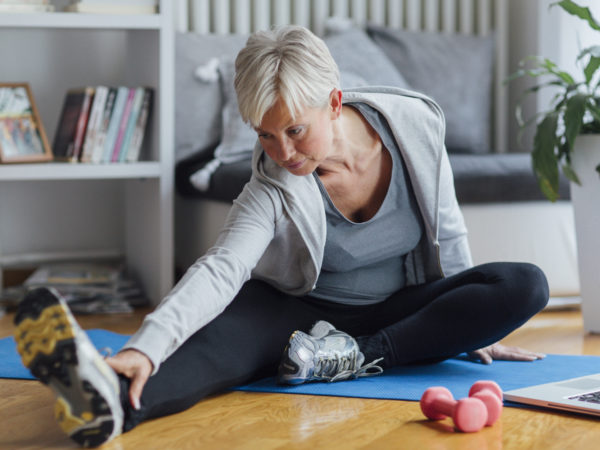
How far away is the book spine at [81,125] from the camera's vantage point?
2359 mm

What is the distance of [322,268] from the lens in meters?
1.60

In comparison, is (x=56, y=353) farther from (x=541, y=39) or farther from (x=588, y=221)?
(x=541, y=39)

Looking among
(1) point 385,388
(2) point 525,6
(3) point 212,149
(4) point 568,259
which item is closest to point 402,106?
(1) point 385,388

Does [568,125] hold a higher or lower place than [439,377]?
higher

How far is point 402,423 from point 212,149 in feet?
4.84

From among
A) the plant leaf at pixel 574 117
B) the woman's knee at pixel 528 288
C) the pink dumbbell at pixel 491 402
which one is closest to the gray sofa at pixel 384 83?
the plant leaf at pixel 574 117

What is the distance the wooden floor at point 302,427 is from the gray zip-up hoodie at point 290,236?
12 centimetres

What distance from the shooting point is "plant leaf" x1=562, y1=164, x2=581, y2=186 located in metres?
1.95

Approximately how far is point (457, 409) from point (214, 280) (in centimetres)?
39

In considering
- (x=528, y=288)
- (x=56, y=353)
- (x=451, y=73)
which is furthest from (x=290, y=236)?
(x=451, y=73)

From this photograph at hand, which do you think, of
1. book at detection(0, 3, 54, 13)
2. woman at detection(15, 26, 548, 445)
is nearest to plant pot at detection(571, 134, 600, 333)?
woman at detection(15, 26, 548, 445)

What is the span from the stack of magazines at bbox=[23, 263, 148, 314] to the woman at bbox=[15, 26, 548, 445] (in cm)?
91

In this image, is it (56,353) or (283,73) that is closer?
(56,353)

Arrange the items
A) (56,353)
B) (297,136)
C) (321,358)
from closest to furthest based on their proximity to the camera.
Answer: (56,353), (297,136), (321,358)
